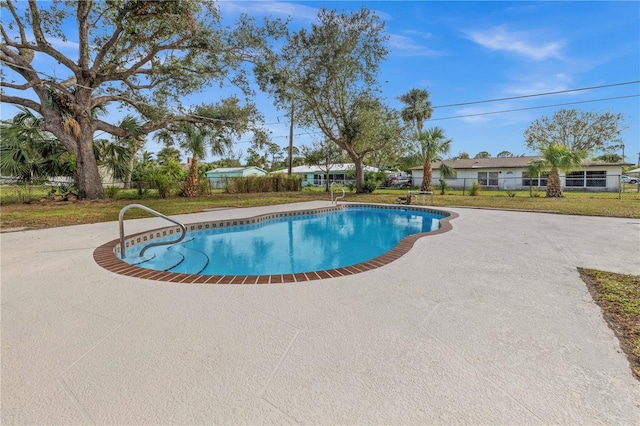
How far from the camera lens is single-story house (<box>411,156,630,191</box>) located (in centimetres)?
2125

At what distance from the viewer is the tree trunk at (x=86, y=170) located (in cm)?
1176

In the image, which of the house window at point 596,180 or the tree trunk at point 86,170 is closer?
the tree trunk at point 86,170

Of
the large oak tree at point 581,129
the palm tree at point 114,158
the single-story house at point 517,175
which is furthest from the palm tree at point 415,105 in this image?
the palm tree at point 114,158

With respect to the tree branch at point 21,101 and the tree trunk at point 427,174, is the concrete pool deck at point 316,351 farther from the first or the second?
the tree trunk at point 427,174

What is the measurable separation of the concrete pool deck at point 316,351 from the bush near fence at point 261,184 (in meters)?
15.8

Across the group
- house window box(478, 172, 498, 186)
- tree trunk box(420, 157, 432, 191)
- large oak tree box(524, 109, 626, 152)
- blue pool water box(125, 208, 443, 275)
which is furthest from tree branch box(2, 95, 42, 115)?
large oak tree box(524, 109, 626, 152)

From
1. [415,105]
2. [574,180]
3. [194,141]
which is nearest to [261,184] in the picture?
[194,141]

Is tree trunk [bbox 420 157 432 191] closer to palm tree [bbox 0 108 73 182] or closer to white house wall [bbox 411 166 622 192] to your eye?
white house wall [bbox 411 166 622 192]

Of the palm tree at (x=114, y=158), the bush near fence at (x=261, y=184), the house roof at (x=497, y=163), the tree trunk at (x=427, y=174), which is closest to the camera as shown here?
the palm tree at (x=114, y=158)

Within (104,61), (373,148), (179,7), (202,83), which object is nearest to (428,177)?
(373,148)

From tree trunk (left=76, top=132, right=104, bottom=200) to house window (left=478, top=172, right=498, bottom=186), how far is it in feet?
86.3

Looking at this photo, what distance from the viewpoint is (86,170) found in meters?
11.9

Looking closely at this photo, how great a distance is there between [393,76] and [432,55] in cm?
233

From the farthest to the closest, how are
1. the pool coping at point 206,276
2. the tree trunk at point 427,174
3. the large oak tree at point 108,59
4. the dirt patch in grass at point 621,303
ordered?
the tree trunk at point 427,174
the large oak tree at point 108,59
the pool coping at point 206,276
the dirt patch in grass at point 621,303
